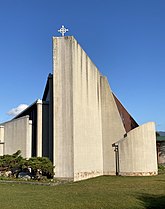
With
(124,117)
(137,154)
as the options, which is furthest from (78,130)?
(124,117)

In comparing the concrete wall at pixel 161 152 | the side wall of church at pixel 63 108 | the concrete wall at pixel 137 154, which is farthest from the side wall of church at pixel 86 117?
the concrete wall at pixel 161 152

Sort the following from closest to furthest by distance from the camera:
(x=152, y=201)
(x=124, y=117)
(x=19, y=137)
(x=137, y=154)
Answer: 1. (x=152, y=201)
2. (x=19, y=137)
3. (x=137, y=154)
4. (x=124, y=117)

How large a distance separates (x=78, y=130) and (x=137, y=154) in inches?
271

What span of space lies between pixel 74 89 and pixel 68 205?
10728 millimetres

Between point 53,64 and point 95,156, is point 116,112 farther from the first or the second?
point 53,64

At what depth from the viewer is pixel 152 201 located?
11.1 metres

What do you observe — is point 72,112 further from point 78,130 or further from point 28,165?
point 28,165

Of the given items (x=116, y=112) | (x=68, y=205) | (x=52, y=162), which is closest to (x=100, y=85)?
(x=116, y=112)

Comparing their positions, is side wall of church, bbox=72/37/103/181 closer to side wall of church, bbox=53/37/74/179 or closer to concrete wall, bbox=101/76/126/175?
side wall of church, bbox=53/37/74/179

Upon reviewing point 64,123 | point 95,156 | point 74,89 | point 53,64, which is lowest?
point 95,156

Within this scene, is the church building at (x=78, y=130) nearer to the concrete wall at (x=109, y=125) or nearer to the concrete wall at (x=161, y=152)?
the concrete wall at (x=109, y=125)

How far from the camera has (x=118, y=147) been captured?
81.6 ft

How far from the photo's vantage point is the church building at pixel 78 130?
752 inches

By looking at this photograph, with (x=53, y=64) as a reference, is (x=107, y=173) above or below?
below
